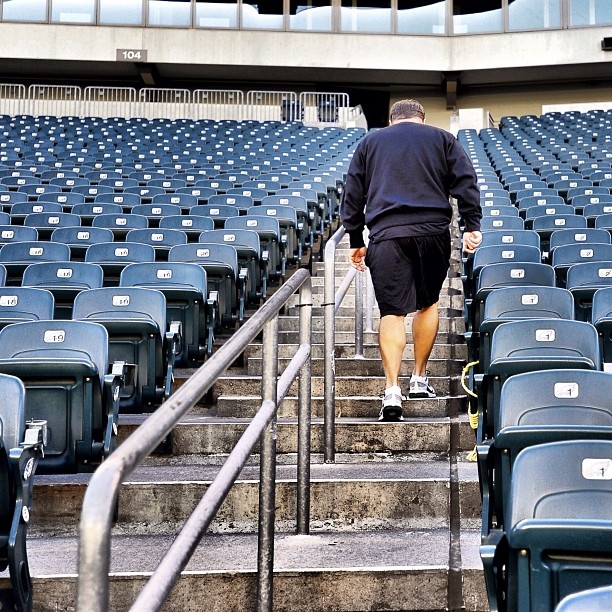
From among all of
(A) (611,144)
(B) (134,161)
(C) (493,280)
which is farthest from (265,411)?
(A) (611,144)

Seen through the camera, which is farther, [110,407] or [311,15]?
[311,15]

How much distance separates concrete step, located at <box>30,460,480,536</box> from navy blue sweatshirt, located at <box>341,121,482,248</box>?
→ 4.40 feet

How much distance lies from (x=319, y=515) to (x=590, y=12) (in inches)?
769

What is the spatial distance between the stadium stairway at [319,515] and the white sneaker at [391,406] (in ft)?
0.28

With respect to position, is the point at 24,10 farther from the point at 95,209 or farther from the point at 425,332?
the point at 425,332

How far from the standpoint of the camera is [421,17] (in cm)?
2070

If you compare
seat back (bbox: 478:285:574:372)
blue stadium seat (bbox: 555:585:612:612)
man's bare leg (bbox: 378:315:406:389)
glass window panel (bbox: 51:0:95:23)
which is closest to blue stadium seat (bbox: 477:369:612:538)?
man's bare leg (bbox: 378:315:406:389)

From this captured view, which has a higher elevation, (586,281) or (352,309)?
(586,281)

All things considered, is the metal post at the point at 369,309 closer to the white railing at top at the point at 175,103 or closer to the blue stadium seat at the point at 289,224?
the blue stadium seat at the point at 289,224

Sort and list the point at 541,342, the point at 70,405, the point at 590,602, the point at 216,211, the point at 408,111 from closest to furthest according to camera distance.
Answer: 1. the point at 590,602
2. the point at 70,405
3. the point at 541,342
4. the point at 408,111
5. the point at 216,211

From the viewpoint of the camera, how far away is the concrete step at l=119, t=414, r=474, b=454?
3.95 m

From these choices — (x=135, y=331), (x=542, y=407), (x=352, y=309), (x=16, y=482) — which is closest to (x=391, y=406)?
(x=542, y=407)

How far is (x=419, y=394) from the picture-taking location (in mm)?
4367

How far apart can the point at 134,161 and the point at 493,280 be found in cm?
943
